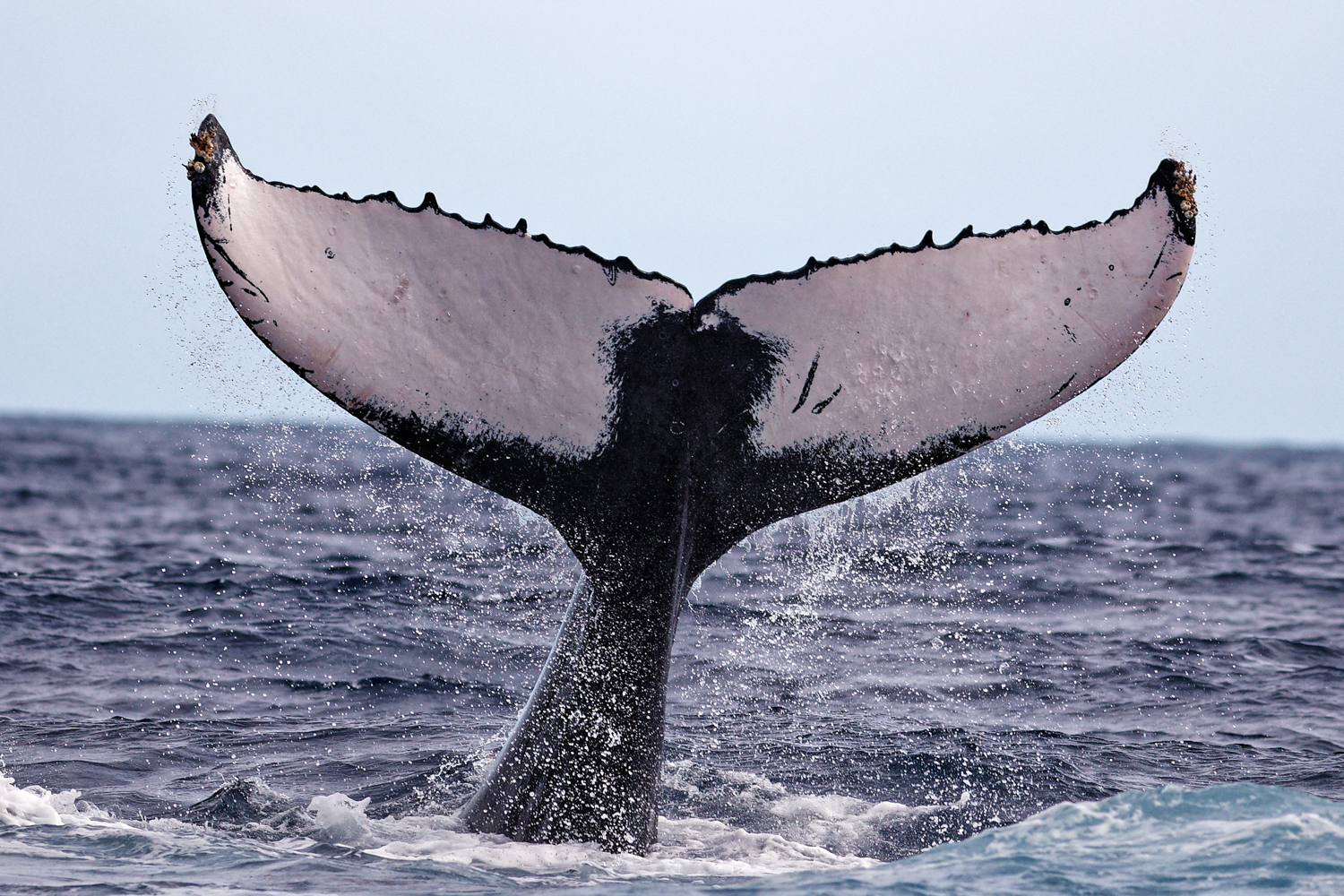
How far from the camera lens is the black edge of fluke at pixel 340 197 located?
3.71 m

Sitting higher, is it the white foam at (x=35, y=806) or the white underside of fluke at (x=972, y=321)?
the white underside of fluke at (x=972, y=321)

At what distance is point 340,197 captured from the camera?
4.02 m

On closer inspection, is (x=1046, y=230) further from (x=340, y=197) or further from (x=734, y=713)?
(x=734, y=713)

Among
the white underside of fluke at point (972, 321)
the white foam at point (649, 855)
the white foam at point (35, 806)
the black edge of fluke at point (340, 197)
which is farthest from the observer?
the white foam at point (35, 806)

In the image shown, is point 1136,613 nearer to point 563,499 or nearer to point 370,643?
point 370,643

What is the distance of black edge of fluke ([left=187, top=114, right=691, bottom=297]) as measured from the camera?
12.2ft

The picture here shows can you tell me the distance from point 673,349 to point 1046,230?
126cm

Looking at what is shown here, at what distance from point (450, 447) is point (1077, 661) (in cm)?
780

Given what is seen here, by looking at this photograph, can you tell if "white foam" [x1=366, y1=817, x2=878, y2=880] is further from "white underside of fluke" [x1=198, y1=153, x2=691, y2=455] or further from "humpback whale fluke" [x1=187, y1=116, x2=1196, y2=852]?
"white underside of fluke" [x1=198, y1=153, x2=691, y2=455]

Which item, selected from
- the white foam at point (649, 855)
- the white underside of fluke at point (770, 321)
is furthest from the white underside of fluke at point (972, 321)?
the white foam at point (649, 855)

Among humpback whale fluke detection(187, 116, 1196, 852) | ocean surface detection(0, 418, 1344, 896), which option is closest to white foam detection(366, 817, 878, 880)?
ocean surface detection(0, 418, 1344, 896)

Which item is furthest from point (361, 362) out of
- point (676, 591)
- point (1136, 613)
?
point (1136, 613)

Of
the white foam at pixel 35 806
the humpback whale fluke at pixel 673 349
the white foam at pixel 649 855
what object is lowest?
the white foam at pixel 35 806

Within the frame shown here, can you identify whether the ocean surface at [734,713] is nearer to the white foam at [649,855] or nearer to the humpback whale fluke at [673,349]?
the white foam at [649,855]
